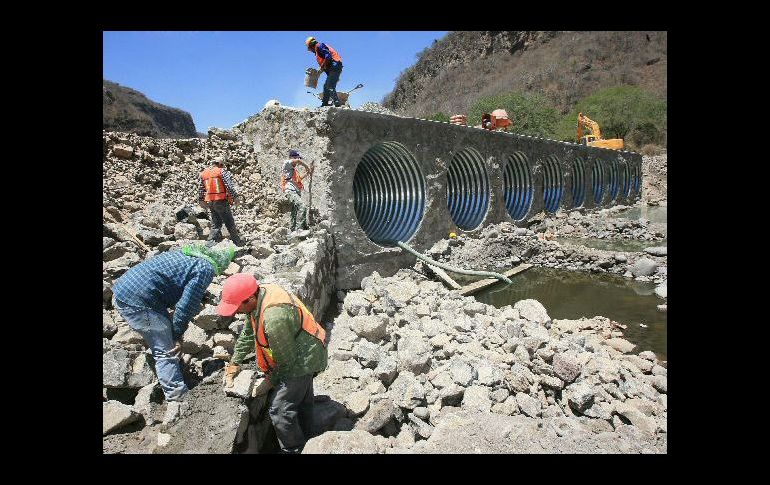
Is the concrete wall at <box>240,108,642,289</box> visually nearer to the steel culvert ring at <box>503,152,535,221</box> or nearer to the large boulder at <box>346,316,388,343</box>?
the steel culvert ring at <box>503,152,535,221</box>

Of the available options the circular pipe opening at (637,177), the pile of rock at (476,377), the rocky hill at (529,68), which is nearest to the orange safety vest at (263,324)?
the pile of rock at (476,377)

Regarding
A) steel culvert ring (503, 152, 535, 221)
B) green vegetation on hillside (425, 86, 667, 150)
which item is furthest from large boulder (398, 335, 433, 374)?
green vegetation on hillside (425, 86, 667, 150)

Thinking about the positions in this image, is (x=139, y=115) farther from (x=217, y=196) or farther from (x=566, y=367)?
(x=566, y=367)

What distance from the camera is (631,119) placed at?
115 feet

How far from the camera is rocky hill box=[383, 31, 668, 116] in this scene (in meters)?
49.8

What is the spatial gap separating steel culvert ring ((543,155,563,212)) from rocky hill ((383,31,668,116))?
3638 cm

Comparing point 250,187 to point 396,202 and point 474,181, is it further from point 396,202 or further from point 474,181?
point 474,181

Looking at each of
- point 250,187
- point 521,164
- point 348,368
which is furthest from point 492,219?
point 348,368

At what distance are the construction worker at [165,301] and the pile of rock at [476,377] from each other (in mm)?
1442

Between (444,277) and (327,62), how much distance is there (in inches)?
191

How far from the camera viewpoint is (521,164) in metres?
13.9
